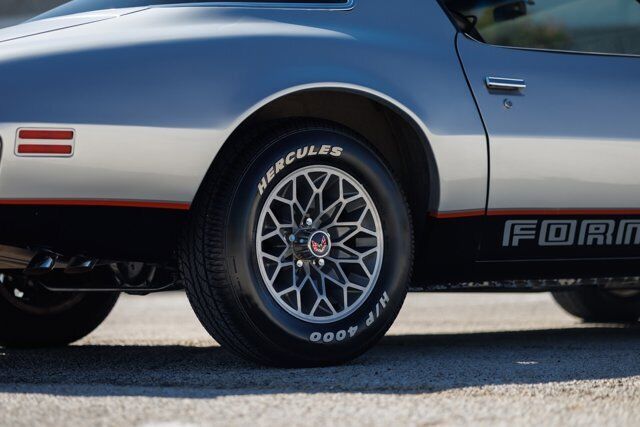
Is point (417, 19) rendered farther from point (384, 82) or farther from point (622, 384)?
point (622, 384)

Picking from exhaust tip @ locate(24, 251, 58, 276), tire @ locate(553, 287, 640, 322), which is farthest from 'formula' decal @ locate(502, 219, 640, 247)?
tire @ locate(553, 287, 640, 322)

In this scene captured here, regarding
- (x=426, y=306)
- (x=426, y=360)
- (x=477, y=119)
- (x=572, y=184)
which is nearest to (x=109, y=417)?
(x=426, y=360)

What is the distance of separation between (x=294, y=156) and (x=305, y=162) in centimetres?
6

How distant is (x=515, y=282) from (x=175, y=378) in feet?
5.13

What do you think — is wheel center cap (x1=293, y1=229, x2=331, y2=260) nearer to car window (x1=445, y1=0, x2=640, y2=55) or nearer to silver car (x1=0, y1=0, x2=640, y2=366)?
silver car (x1=0, y1=0, x2=640, y2=366)

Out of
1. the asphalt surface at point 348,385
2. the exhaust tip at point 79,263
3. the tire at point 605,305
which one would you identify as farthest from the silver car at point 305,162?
the tire at point 605,305

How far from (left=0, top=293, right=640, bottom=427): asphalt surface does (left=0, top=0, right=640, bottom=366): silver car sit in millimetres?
281

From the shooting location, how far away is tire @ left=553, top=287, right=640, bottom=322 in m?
6.71

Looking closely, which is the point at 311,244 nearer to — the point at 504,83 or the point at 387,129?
the point at 387,129

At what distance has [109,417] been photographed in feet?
10.00

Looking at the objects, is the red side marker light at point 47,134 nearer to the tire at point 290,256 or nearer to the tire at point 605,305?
the tire at point 290,256

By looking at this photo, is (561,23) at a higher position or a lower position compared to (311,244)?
higher

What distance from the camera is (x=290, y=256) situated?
13.2 feet

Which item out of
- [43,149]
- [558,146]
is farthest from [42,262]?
[558,146]
